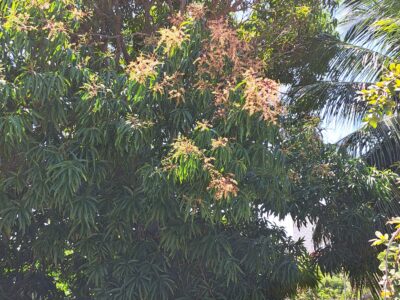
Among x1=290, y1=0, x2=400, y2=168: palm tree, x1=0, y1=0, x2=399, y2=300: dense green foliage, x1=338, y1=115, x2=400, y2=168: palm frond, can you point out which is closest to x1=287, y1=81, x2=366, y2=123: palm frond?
x1=290, y1=0, x2=400, y2=168: palm tree

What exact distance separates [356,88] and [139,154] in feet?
16.1

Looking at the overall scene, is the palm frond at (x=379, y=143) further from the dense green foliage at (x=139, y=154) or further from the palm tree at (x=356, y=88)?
the dense green foliage at (x=139, y=154)

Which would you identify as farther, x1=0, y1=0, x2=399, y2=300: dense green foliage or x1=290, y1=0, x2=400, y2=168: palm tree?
x1=290, y1=0, x2=400, y2=168: palm tree

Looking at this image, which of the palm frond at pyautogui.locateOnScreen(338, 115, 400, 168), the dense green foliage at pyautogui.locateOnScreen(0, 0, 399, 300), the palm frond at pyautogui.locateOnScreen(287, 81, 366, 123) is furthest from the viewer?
the palm frond at pyautogui.locateOnScreen(287, 81, 366, 123)

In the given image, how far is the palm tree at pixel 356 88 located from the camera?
9273 millimetres

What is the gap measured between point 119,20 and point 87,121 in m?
2.26

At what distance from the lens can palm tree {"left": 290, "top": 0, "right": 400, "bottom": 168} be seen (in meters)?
9.27

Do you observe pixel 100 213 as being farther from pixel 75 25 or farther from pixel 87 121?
pixel 75 25

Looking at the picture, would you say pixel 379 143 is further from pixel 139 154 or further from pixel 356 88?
pixel 139 154

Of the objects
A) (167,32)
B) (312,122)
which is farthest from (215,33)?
(312,122)

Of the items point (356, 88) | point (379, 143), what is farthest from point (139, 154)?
point (356, 88)

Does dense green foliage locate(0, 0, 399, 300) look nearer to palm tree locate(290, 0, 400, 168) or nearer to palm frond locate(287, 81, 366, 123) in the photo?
palm tree locate(290, 0, 400, 168)

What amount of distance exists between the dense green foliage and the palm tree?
2.88 metres

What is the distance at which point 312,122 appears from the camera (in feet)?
25.6
